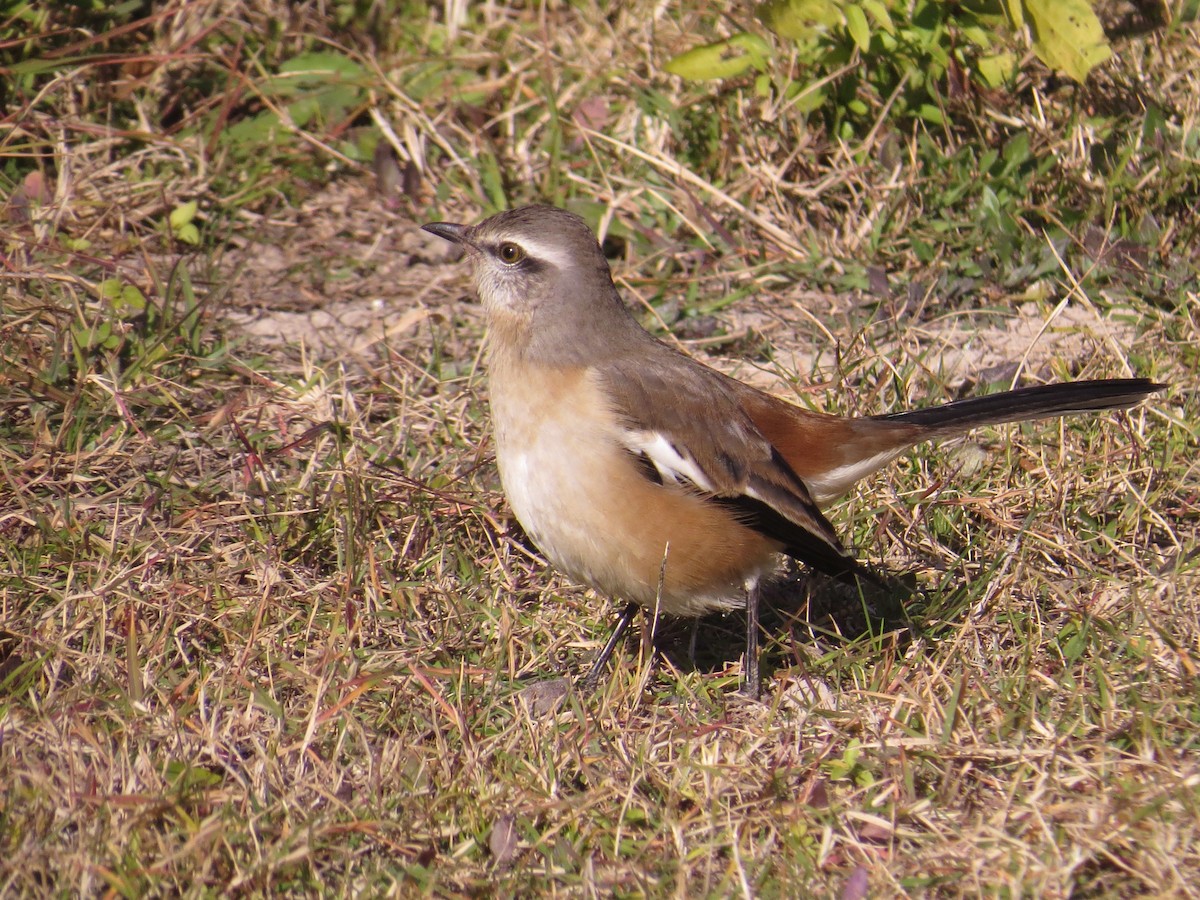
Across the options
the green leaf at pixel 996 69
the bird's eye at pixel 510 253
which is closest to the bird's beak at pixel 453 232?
the bird's eye at pixel 510 253

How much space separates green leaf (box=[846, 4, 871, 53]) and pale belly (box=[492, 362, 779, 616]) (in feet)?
8.70

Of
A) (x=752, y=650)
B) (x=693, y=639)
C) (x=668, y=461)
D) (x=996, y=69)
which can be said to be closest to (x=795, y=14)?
(x=996, y=69)

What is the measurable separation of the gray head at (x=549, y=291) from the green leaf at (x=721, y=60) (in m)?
2.20

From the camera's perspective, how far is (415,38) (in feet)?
27.7

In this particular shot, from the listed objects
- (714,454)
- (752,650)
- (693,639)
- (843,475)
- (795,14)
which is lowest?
(693,639)

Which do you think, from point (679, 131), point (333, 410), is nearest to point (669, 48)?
point (679, 131)

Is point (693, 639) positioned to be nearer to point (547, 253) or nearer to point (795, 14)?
point (547, 253)

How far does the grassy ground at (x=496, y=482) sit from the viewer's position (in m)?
3.91

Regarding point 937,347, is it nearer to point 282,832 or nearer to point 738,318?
point 738,318

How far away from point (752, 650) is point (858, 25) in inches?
124

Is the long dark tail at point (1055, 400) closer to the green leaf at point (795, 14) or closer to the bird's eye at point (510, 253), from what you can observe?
the bird's eye at point (510, 253)

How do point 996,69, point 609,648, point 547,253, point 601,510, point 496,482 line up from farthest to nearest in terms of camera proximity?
point 996,69 < point 496,482 < point 547,253 < point 609,648 < point 601,510

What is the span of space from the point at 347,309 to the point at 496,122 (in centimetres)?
156

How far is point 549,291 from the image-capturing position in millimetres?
5059
